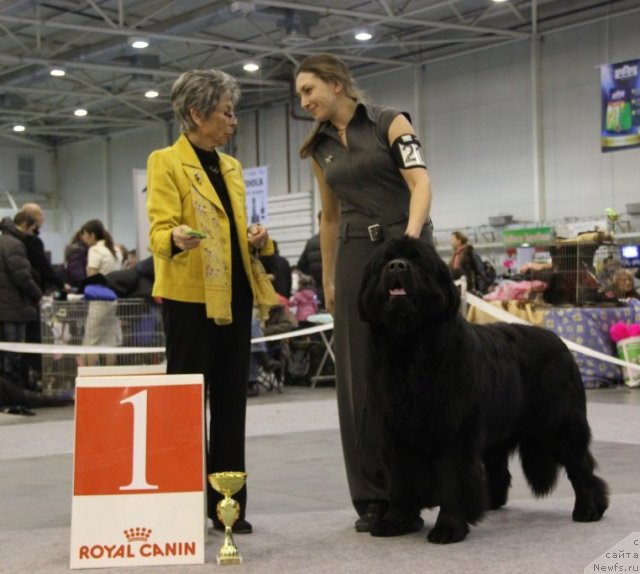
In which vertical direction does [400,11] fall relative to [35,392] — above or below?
above

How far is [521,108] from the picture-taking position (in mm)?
17844

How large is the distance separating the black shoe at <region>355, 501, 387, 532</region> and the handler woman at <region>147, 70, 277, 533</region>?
36 centimetres

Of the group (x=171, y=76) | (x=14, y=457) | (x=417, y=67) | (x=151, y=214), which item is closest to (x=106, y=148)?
(x=171, y=76)

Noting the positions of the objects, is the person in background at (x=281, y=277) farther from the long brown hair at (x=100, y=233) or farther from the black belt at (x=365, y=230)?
the black belt at (x=365, y=230)

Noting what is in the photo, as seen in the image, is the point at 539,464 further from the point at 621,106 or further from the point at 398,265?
the point at 621,106

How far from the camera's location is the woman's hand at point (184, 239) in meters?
3.14

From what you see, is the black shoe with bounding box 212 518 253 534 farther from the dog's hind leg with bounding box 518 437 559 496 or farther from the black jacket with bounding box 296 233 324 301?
the black jacket with bounding box 296 233 324 301

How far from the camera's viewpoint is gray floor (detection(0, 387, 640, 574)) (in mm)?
2836

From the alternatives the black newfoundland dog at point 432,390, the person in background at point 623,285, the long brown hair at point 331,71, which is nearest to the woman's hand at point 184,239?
the black newfoundland dog at point 432,390

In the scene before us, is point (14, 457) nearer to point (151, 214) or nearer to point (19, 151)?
point (151, 214)

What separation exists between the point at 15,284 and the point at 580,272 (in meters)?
4.64

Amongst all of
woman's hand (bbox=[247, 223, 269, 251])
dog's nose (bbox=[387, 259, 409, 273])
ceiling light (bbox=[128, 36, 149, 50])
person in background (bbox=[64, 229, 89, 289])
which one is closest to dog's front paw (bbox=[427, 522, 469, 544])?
dog's nose (bbox=[387, 259, 409, 273])

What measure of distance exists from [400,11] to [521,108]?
296cm

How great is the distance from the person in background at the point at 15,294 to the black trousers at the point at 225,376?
5.00 m
